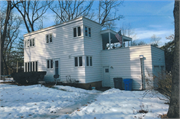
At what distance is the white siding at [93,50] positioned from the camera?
38.8 ft

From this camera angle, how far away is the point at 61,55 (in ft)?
43.1

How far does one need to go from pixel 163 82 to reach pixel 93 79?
22.1ft

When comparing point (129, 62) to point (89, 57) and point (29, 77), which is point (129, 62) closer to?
point (89, 57)

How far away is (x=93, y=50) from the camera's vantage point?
12.6 metres

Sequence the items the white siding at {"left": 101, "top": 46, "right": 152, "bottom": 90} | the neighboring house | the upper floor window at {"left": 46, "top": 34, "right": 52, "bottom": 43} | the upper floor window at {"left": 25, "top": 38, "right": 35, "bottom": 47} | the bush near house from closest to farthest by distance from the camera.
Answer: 1. the white siding at {"left": 101, "top": 46, "right": 152, "bottom": 90}
2. the neighboring house
3. the bush near house
4. the upper floor window at {"left": 46, "top": 34, "right": 52, "bottom": 43}
5. the upper floor window at {"left": 25, "top": 38, "right": 35, "bottom": 47}

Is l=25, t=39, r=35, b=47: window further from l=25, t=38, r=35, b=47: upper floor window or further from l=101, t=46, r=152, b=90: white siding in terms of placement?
l=101, t=46, r=152, b=90: white siding

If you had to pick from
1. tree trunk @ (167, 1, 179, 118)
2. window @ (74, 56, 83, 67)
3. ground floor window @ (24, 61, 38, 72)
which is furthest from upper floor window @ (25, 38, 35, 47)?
tree trunk @ (167, 1, 179, 118)

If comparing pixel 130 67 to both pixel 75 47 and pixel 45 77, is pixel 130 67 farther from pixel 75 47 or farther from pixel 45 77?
pixel 45 77

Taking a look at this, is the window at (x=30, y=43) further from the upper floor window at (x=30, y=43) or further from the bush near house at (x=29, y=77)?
the bush near house at (x=29, y=77)

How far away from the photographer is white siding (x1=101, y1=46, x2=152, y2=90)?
10.7 m

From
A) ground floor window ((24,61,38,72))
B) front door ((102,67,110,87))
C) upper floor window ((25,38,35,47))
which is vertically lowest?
front door ((102,67,110,87))

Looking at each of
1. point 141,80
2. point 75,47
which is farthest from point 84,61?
point 141,80

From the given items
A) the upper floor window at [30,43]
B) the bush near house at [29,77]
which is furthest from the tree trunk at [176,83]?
the upper floor window at [30,43]

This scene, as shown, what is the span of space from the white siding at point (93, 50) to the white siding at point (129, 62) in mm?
944
